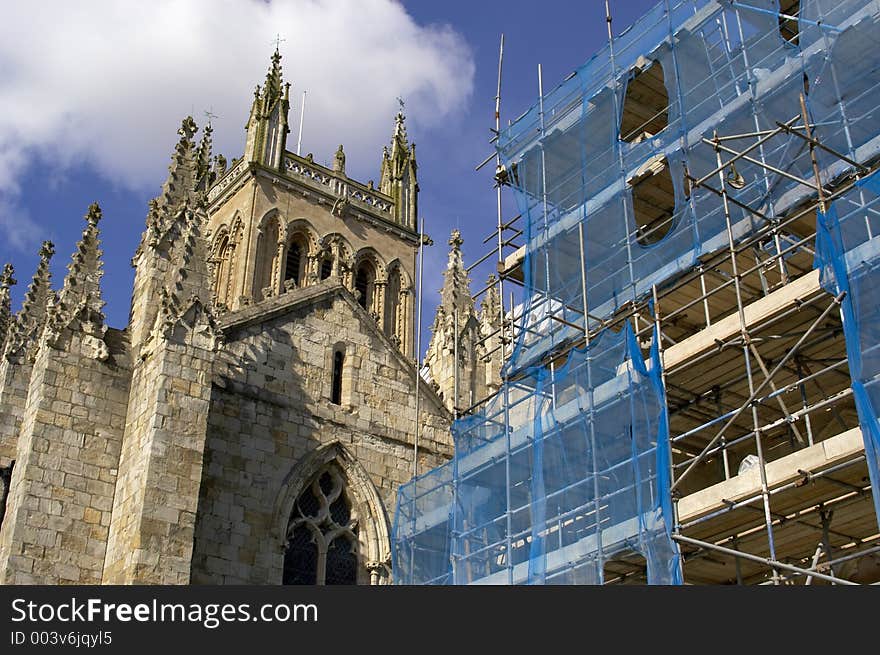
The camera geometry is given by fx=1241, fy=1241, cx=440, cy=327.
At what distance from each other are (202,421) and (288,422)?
2182 millimetres

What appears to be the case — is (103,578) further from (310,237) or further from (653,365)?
(310,237)

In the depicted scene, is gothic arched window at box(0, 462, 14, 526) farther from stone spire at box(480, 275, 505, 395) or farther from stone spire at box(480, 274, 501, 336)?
stone spire at box(480, 274, 501, 336)

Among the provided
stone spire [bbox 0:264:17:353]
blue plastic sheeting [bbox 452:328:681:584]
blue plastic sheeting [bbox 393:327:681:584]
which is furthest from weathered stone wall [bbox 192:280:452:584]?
stone spire [bbox 0:264:17:353]

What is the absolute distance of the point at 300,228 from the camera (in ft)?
102

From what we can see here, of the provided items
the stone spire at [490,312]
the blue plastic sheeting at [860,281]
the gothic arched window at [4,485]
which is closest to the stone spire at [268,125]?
the stone spire at [490,312]

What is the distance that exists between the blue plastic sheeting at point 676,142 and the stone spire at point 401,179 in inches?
615

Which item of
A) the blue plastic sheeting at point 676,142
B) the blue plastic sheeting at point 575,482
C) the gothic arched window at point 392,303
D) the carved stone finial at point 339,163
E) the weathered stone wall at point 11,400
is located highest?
the carved stone finial at point 339,163

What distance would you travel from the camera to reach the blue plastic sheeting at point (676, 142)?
43.3 ft

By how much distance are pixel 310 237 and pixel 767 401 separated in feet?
65.2

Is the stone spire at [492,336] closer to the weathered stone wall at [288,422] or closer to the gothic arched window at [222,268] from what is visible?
the weathered stone wall at [288,422]

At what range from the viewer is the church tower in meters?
30.3

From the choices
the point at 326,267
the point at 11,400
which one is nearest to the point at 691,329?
the point at 11,400

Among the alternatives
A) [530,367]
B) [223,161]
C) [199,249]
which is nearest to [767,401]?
[530,367]

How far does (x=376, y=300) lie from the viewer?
3134 centimetres
